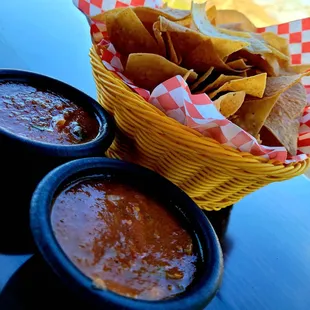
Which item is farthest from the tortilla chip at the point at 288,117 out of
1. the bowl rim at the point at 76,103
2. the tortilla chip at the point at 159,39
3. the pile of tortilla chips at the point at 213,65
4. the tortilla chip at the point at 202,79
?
the bowl rim at the point at 76,103

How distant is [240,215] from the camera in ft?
4.61

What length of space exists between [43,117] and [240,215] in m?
0.64

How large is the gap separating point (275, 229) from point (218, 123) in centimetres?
48

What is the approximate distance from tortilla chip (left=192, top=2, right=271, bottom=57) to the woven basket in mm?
298

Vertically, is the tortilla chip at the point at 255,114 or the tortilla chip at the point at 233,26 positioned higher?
the tortilla chip at the point at 233,26

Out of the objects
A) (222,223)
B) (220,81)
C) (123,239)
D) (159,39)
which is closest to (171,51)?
(159,39)

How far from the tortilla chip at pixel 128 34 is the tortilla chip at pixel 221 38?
0.47 feet

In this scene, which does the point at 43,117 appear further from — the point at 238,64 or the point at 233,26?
the point at 233,26

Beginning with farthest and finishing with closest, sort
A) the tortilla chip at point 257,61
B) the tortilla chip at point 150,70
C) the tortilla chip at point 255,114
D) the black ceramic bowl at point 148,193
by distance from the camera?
1. the tortilla chip at point 257,61
2. the tortilla chip at point 255,114
3. the tortilla chip at point 150,70
4. the black ceramic bowl at point 148,193

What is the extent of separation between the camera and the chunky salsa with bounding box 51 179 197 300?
0.78 metres

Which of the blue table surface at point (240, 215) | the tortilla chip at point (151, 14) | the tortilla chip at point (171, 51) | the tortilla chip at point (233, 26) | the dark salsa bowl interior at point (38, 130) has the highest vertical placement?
the tortilla chip at point (151, 14)

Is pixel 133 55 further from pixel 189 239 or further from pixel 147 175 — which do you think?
pixel 189 239

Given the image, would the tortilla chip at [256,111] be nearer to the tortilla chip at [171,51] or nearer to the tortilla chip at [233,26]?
the tortilla chip at [171,51]

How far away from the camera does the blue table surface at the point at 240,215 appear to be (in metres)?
1.15
